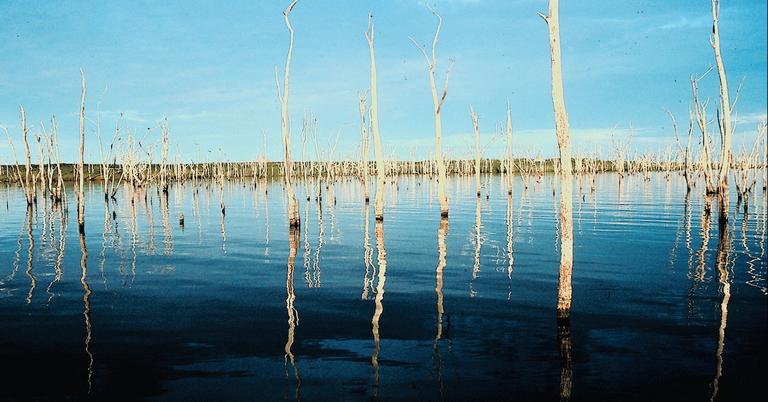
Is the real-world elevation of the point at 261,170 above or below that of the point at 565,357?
above

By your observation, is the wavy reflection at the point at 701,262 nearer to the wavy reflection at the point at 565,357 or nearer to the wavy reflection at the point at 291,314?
the wavy reflection at the point at 565,357

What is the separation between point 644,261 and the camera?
13.5 m

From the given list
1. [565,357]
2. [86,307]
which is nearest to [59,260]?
[86,307]

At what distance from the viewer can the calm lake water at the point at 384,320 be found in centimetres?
594

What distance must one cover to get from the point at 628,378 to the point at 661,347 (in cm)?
135

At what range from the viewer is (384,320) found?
835 centimetres

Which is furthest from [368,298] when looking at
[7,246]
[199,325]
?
[7,246]

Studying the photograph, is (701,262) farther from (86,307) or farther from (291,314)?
(86,307)

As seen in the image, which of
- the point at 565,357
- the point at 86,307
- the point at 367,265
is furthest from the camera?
the point at 367,265

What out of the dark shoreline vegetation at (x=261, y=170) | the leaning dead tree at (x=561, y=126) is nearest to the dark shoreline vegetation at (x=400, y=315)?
the leaning dead tree at (x=561, y=126)

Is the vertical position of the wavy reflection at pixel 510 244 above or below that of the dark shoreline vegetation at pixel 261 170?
below

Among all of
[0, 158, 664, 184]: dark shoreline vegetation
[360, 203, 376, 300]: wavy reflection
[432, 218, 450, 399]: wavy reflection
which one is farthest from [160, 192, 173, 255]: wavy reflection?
[0, 158, 664, 184]: dark shoreline vegetation

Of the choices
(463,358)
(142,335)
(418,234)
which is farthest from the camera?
(418,234)

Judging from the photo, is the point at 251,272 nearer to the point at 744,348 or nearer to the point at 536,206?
the point at 744,348
